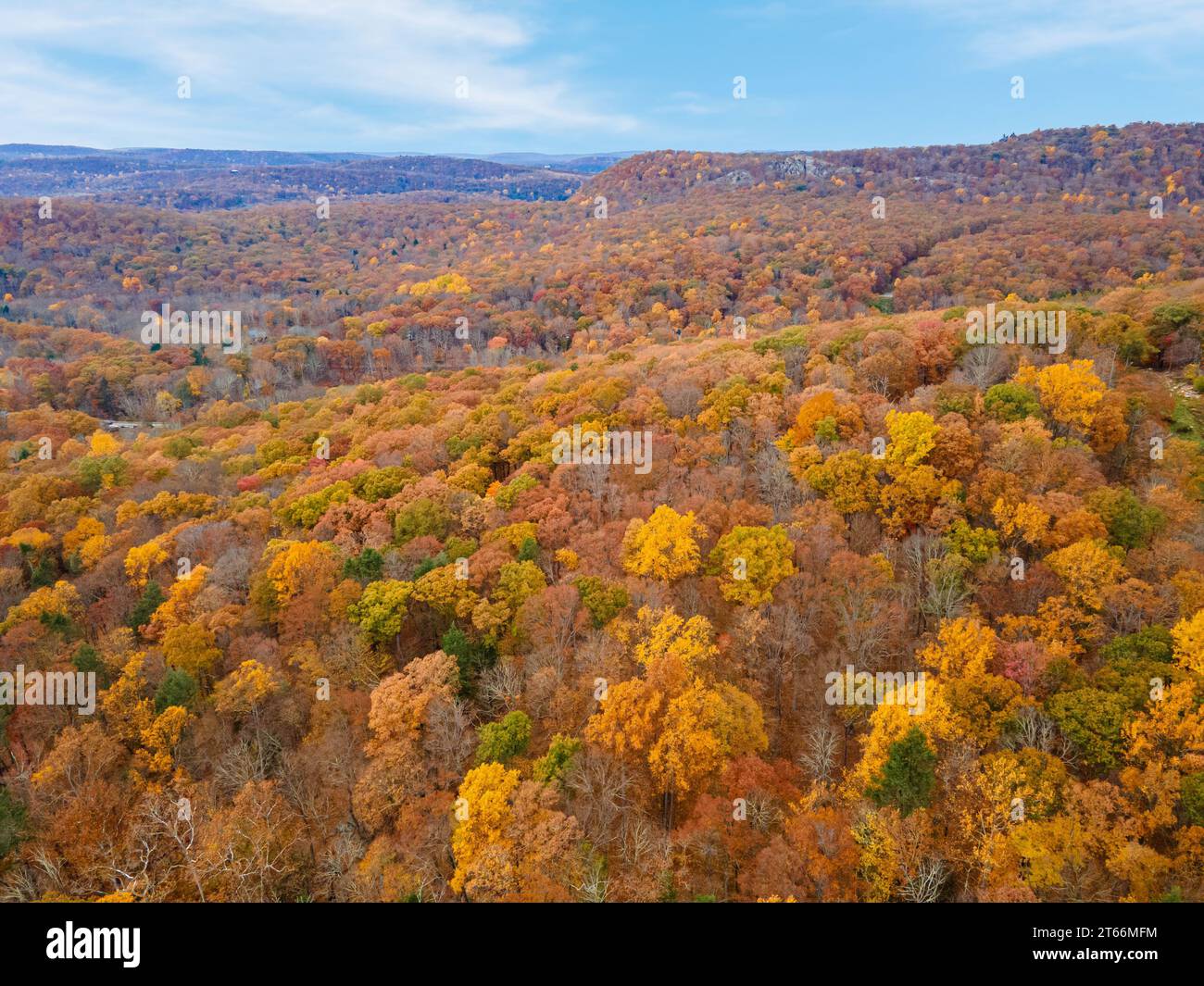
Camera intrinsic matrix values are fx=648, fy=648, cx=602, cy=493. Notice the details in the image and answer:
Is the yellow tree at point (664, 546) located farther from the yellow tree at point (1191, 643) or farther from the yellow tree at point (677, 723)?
the yellow tree at point (1191, 643)

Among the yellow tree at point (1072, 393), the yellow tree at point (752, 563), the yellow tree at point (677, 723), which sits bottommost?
the yellow tree at point (677, 723)

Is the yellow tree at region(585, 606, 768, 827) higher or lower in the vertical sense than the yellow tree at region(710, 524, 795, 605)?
lower

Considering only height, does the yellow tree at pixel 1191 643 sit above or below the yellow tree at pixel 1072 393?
below

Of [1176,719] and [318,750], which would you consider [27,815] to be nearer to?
[318,750]

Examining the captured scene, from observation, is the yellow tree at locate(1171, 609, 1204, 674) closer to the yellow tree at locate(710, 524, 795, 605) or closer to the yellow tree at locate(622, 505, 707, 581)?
the yellow tree at locate(710, 524, 795, 605)

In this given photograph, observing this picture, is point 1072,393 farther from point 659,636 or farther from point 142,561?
point 142,561

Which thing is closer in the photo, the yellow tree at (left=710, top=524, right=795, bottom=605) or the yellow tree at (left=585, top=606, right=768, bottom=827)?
the yellow tree at (left=585, top=606, right=768, bottom=827)

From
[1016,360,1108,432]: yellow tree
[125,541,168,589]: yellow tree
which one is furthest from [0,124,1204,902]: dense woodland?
[125,541,168,589]: yellow tree

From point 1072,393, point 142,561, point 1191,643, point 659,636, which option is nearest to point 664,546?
point 659,636

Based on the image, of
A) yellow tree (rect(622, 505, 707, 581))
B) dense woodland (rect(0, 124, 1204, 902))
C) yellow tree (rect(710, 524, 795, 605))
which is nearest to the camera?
dense woodland (rect(0, 124, 1204, 902))

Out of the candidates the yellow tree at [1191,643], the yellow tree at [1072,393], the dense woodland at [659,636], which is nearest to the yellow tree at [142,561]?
the dense woodland at [659,636]
